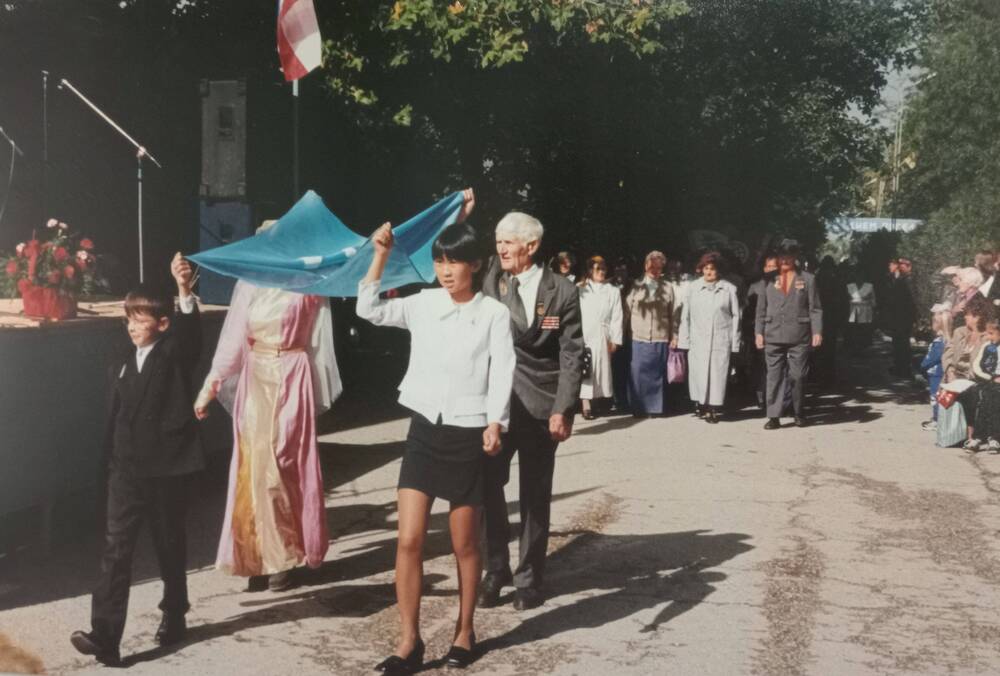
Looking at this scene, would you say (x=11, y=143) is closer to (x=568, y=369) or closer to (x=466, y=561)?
(x=568, y=369)

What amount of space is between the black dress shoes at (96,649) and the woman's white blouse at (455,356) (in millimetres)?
1536

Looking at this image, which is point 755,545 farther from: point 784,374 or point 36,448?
point 784,374

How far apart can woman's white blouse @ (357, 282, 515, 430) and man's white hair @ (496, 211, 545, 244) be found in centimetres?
97

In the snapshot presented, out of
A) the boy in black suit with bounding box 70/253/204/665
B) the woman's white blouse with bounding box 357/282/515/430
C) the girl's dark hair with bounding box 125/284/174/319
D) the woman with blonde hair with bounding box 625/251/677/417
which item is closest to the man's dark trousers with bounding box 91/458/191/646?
the boy in black suit with bounding box 70/253/204/665

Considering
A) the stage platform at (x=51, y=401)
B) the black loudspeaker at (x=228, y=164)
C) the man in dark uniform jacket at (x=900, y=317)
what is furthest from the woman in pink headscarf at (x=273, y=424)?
the man in dark uniform jacket at (x=900, y=317)

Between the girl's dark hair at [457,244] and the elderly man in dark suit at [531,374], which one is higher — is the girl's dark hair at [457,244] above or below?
above

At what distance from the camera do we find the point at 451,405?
598 centimetres

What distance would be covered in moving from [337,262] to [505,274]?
1.12 m

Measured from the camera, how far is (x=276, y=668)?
5.99 m

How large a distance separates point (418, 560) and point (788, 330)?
9.87m

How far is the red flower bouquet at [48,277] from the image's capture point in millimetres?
8102

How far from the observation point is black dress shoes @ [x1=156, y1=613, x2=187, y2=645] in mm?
6262

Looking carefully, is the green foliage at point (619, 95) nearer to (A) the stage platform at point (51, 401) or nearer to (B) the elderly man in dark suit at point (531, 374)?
(A) the stage platform at point (51, 401)

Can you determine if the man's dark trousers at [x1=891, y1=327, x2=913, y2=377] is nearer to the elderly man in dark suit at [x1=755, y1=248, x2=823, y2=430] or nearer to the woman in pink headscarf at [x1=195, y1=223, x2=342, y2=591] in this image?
the elderly man in dark suit at [x1=755, y1=248, x2=823, y2=430]
